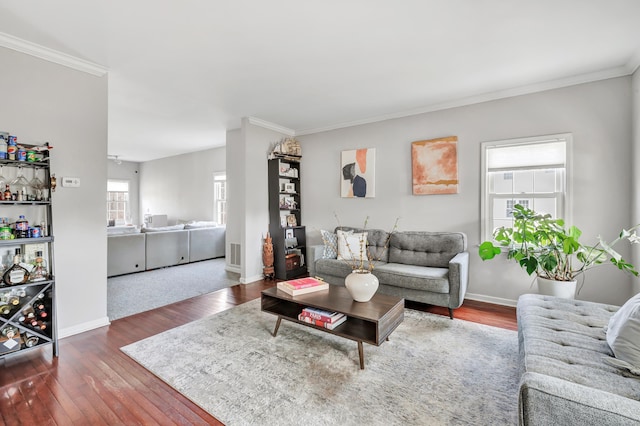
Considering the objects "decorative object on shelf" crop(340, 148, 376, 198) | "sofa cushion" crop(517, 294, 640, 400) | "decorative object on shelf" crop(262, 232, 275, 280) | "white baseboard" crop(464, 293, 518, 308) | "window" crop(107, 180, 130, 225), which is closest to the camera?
"sofa cushion" crop(517, 294, 640, 400)

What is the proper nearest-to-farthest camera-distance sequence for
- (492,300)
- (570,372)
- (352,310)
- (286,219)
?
(570,372), (352,310), (492,300), (286,219)

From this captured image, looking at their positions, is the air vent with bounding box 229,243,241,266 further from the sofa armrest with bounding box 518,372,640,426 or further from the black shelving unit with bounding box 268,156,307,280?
the sofa armrest with bounding box 518,372,640,426

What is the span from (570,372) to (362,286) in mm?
1351

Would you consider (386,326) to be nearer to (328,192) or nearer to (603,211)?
(603,211)

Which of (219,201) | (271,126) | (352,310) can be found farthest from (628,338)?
(219,201)

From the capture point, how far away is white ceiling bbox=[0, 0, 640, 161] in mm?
2092

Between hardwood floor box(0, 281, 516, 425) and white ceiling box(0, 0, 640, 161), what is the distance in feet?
8.45

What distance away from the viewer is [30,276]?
2.31 meters

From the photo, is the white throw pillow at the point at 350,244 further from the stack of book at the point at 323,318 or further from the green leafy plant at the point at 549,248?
the stack of book at the point at 323,318

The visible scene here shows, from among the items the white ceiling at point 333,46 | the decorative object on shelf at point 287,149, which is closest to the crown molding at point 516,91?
the white ceiling at point 333,46

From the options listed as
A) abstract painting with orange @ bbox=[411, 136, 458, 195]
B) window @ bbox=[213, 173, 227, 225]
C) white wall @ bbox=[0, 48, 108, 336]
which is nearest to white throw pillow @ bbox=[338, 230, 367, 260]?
abstract painting with orange @ bbox=[411, 136, 458, 195]

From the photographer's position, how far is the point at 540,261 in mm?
2973

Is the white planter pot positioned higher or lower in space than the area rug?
higher

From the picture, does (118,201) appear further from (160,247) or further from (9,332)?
(9,332)
